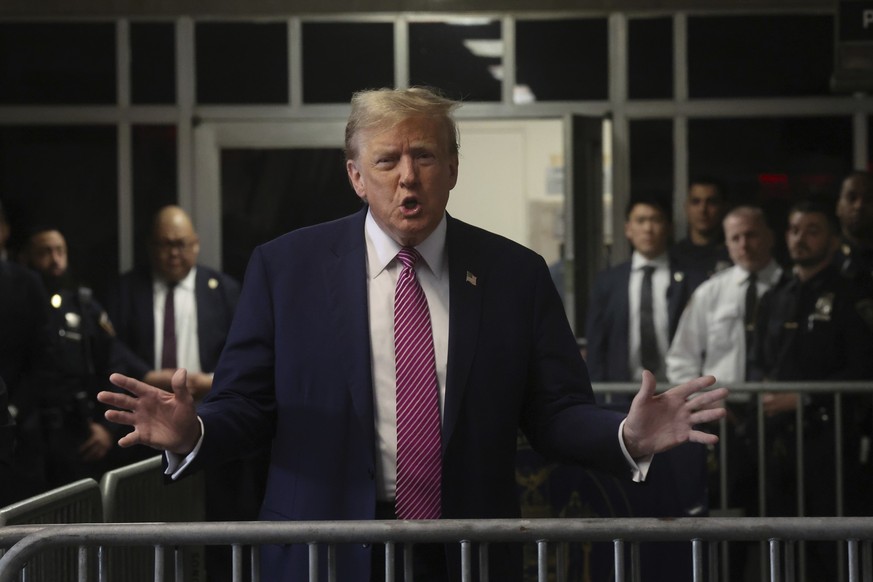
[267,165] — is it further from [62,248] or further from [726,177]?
[726,177]

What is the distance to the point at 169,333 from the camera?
8.28 metres

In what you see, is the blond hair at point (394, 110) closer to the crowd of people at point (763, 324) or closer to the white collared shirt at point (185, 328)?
the crowd of people at point (763, 324)

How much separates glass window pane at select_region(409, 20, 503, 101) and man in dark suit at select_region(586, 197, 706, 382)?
1840 millimetres

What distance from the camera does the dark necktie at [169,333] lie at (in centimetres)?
825

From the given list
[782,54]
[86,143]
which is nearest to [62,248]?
[86,143]

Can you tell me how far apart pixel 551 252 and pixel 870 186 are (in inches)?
86.1

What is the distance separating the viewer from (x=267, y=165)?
31.7 ft

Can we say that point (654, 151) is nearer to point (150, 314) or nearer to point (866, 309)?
point (866, 309)

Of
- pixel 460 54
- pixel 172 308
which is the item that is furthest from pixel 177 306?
pixel 460 54

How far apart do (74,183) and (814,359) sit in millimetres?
4899

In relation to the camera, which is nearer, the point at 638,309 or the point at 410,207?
the point at 410,207

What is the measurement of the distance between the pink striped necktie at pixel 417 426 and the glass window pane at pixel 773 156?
6.37 metres

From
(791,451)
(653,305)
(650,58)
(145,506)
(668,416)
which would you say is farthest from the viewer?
(650,58)

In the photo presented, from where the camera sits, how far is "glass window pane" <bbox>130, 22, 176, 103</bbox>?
9711 mm
